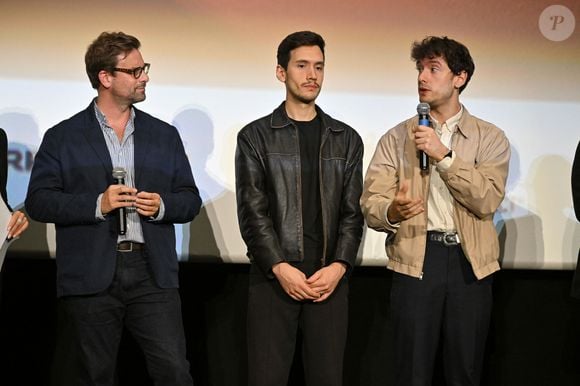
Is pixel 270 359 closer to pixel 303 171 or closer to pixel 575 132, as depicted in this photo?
pixel 303 171

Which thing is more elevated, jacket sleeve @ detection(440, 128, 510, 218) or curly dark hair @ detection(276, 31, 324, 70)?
curly dark hair @ detection(276, 31, 324, 70)

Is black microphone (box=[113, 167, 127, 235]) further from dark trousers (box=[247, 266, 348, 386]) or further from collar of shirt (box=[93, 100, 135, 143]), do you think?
dark trousers (box=[247, 266, 348, 386])

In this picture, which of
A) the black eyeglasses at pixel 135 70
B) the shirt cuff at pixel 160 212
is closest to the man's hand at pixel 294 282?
the shirt cuff at pixel 160 212

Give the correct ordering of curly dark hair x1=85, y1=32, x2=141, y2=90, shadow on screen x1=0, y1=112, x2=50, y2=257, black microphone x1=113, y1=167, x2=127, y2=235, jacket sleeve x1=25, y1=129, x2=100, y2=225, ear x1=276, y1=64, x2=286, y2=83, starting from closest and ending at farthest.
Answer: black microphone x1=113, y1=167, x2=127, y2=235 < jacket sleeve x1=25, y1=129, x2=100, y2=225 < curly dark hair x1=85, y1=32, x2=141, y2=90 < ear x1=276, y1=64, x2=286, y2=83 < shadow on screen x1=0, y1=112, x2=50, y2=257

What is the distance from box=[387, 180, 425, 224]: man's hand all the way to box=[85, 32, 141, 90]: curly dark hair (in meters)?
1.27

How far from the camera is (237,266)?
4.22m

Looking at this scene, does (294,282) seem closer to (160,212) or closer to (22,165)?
(160,212)

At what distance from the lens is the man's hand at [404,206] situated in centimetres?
311

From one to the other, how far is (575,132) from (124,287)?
249cm

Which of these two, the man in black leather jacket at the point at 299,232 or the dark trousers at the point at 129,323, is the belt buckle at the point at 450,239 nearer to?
the man in black leather jacket at the point at 299,232

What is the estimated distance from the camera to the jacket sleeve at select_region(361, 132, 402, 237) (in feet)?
10.8

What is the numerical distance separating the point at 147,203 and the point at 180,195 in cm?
21

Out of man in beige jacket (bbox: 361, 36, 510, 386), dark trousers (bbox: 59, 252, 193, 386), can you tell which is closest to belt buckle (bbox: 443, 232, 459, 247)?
man in beige jacket (bbox: 361, 36, 510, 386)

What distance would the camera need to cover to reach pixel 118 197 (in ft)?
10.1
